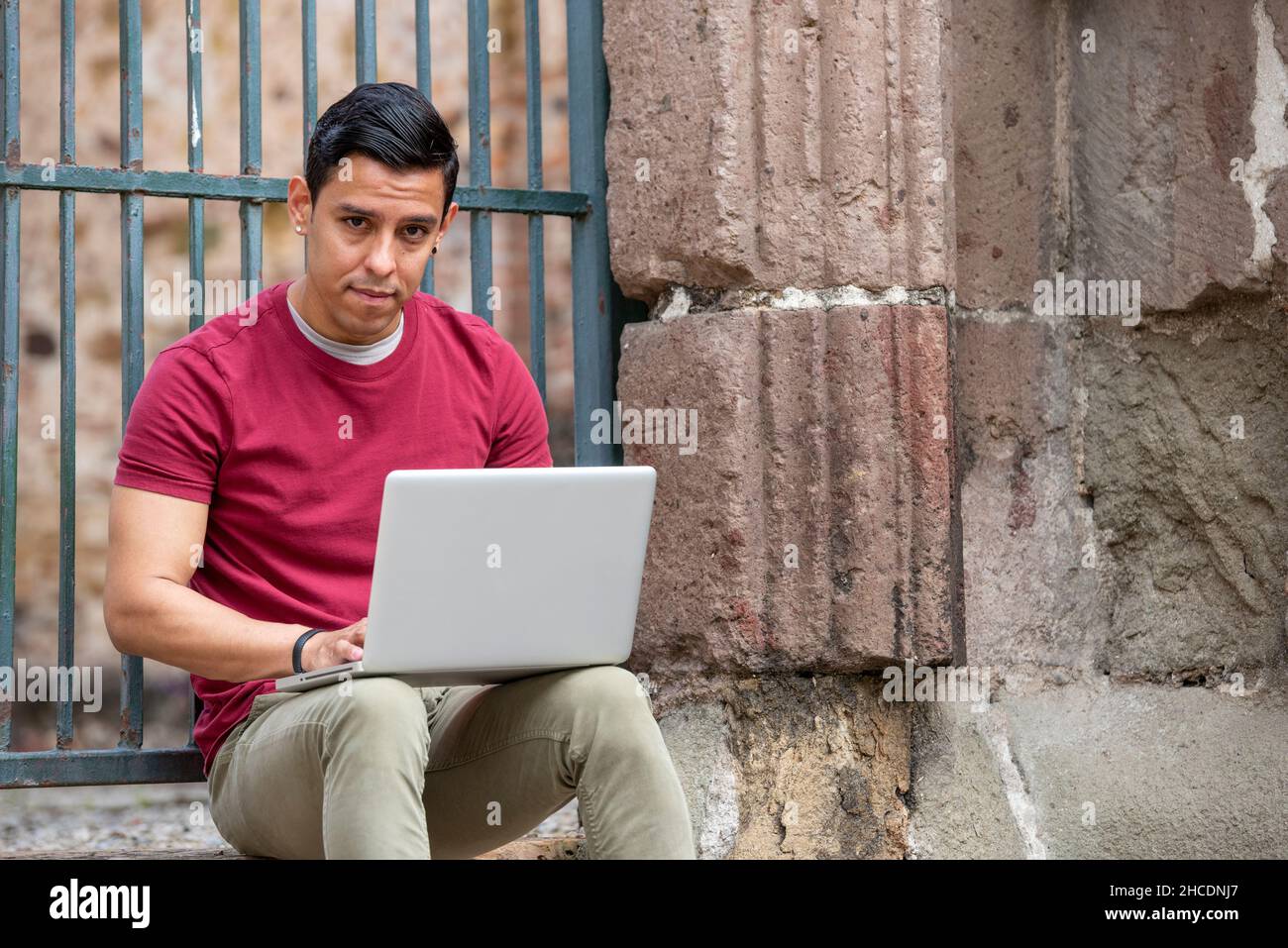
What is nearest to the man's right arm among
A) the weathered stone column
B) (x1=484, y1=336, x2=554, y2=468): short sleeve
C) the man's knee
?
the man's knee

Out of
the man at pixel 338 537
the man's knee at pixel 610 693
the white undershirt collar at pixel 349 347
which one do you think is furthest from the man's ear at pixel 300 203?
the man's knee at pixel 610 693

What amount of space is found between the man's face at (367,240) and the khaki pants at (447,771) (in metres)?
0.59

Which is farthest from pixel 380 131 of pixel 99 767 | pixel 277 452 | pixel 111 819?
pixel 111 819

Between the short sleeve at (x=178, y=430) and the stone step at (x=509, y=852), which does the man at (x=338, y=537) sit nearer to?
the short sleeve at (x=178, y=430)

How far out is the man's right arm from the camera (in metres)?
2.17

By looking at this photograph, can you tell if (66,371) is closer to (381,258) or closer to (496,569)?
(381,258)

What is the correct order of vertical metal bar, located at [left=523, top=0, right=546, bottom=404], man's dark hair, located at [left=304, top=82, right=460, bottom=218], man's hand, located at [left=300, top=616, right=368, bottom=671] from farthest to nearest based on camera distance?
vertical metal bar, located at [left=523, top=0, right=546, bottom=404]
man's dark hair, located at [left=304, top=82, right=460, bottom=218]
man's hand, located at [left=300, top=616, right=368, bottom=671]

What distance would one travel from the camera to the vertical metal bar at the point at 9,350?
2658 mm

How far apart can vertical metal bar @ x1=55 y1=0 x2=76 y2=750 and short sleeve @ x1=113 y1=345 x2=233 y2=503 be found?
1.39 ft

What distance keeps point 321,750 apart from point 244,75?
1292 millimetres

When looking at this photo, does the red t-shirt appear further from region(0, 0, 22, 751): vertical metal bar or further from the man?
region(0, 0, 22, 751): vertical metal bar

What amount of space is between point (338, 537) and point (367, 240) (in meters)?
0.45

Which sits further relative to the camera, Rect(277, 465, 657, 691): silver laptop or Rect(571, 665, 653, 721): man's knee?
Rect(571, 665, 653, 721): man's knee
